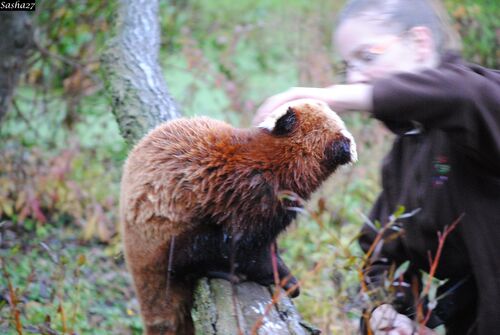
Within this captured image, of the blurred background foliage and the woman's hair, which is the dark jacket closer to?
the woman's hair

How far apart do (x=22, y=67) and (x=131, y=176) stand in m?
2.61

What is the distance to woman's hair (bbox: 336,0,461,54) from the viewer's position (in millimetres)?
2127

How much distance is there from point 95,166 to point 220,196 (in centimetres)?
356

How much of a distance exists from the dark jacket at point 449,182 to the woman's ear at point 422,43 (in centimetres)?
7

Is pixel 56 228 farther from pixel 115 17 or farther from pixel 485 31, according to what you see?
pixel 485 31

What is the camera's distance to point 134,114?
3219 millimetres

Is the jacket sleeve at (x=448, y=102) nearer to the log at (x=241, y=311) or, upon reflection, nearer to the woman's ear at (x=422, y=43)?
the woman's ear at (x=422, y=43)

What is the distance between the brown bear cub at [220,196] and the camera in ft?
7.92

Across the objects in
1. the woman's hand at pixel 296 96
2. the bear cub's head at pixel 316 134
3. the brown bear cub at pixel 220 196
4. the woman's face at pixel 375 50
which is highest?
the woman's face at pixel 375 50

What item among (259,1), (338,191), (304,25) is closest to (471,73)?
(338,191)

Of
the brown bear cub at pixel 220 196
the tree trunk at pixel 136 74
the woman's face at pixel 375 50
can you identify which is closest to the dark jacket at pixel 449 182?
the woman's face at pixel 375 50

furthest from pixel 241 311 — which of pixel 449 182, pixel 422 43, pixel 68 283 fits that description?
pixel 68 283

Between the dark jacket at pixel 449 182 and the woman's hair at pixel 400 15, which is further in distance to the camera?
the woman's hair at pixel 400 15

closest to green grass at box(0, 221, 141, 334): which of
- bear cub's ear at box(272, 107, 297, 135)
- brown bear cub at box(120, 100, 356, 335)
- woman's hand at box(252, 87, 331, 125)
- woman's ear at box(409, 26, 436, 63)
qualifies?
brown bear cub at box(120, 100, 356, 335)
